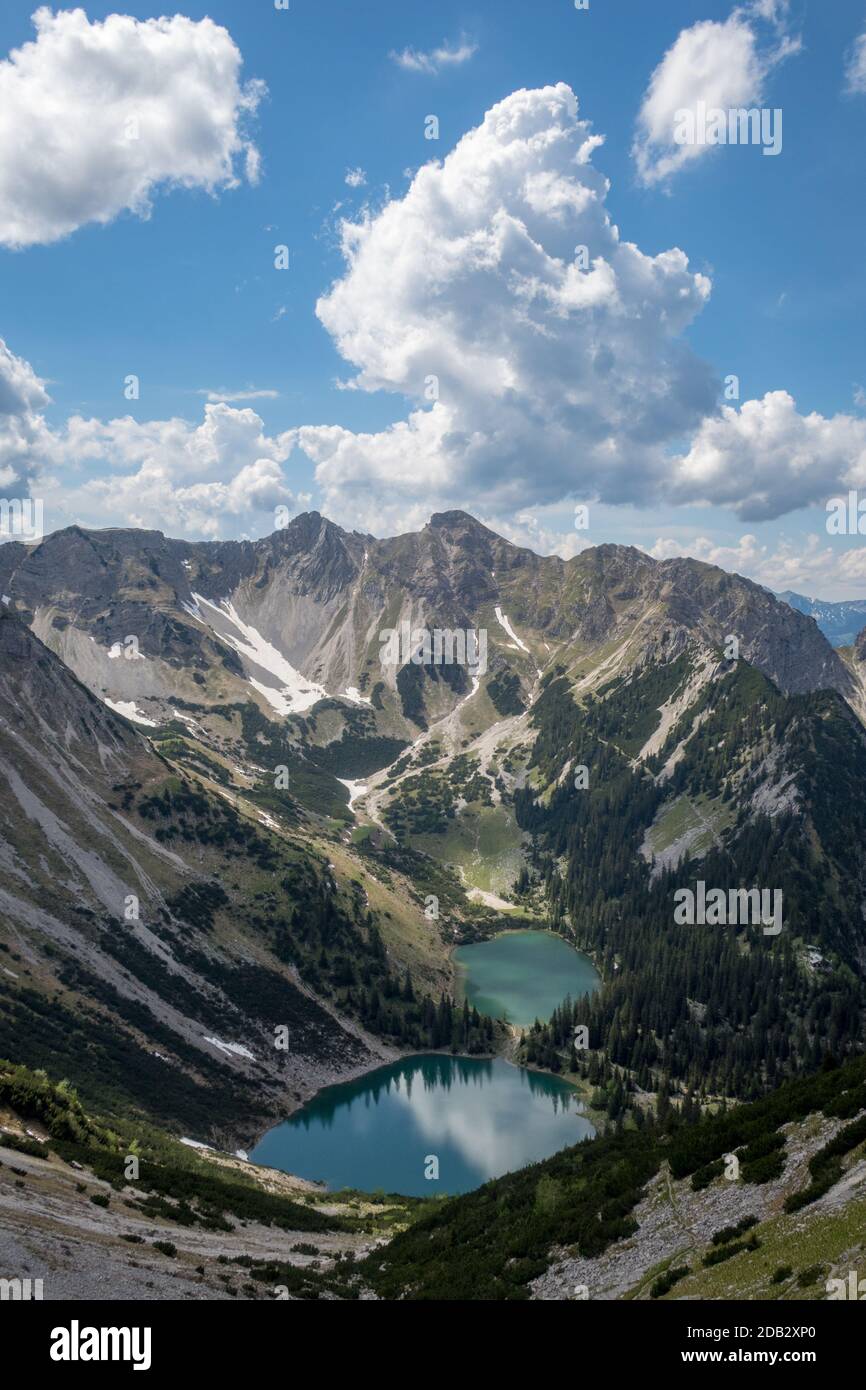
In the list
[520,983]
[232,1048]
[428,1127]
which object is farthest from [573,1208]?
[520,983]

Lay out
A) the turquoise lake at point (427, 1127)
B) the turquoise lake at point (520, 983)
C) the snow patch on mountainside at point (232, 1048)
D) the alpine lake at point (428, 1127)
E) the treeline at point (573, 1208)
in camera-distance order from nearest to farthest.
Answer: the treeline at point (573, 1208) < the alpine lake at point (428, 1127) < the turquoise lake at point (427, 1127) < the snow patch on mountainside at point (232, 1048) < the turquoise lake at point (520, 983)

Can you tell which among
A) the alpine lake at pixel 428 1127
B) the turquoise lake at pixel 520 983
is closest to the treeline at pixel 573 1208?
the alpine lake at pixel 428 1127

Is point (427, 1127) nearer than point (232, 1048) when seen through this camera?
Yes

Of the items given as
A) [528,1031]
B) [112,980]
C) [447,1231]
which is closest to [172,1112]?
[112,980]

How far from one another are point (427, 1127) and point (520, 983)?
2710 inches

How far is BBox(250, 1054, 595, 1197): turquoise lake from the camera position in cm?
10200

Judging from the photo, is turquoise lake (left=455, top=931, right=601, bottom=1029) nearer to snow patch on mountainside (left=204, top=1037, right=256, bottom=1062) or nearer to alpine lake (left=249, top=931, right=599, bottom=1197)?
alpine lake (left=249, top=931, right=599, bottom=1197)

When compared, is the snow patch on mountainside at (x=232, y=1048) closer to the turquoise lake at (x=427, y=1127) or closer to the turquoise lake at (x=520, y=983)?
the turquoise lake at (x=427, y=1127)

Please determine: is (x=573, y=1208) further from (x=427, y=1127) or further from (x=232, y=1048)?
(x=232, y=1048)

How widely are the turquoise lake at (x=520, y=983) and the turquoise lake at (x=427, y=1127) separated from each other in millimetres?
23464

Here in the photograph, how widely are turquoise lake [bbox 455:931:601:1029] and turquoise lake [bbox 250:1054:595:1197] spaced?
23464mm

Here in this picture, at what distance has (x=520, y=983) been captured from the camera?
180 m

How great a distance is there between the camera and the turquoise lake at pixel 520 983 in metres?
164
